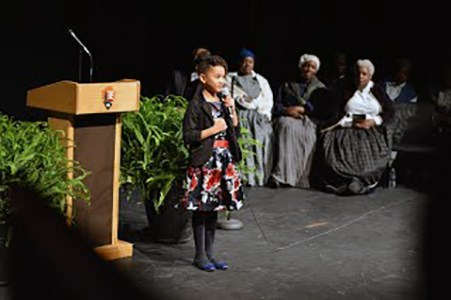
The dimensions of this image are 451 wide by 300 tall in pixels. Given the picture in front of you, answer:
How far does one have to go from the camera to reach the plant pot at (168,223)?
446cm

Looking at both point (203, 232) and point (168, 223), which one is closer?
point (203, 232)

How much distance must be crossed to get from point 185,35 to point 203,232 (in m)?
3.17

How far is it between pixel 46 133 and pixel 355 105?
3105 millimetres

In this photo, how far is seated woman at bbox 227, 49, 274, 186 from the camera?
245 inches

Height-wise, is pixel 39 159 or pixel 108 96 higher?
pixel 108 96

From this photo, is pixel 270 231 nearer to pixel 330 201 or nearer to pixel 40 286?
pixel 330 201

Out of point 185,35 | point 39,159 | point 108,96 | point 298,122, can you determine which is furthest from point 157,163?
point 185,35

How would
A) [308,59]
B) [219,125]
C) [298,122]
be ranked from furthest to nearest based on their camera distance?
[308,59], [298,122], [219,125]

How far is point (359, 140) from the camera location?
6.22m

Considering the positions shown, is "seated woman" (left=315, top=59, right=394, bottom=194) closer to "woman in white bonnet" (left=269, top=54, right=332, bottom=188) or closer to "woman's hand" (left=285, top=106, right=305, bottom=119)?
"woman in white bonnet" (left=269, top=54, right=332, bottom=188)

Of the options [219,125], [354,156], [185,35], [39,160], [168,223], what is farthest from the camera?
[185,35]

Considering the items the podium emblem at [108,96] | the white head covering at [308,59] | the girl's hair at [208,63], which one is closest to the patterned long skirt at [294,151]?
the white head covering at [308,59]

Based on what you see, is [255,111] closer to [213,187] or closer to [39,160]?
[213,187]

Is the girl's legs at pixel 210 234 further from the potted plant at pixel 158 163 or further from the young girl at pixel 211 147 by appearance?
the potted plant at pixel 158 163
